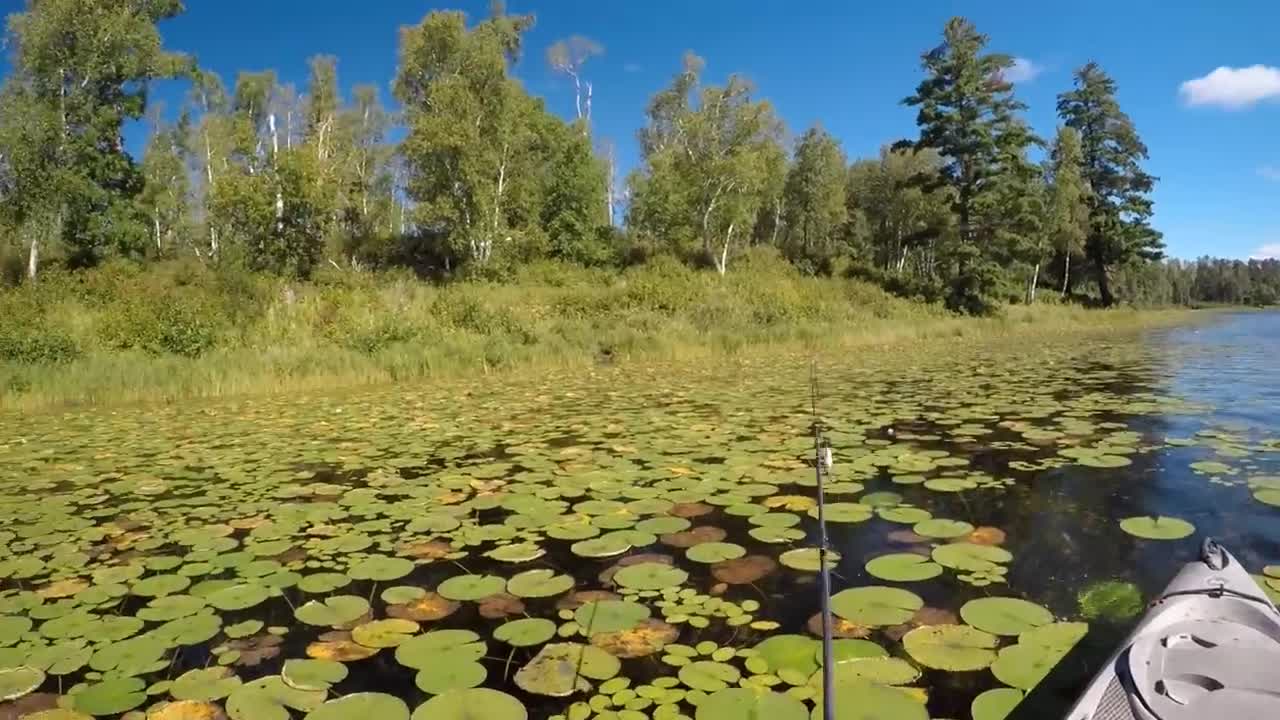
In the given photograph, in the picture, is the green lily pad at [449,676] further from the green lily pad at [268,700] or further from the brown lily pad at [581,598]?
the brown lily pad at [581,598]

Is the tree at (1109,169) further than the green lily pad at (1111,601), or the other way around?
the tree at (1109,169)

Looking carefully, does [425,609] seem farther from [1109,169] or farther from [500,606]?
[1109,169]

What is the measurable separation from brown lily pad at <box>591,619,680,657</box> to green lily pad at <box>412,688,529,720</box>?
1.42ft

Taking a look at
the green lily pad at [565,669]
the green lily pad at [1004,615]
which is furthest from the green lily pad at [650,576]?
the green lily pad at [1004,615]

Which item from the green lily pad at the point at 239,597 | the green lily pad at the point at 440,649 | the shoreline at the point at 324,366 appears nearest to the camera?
the green lily pad at the point at 440,649

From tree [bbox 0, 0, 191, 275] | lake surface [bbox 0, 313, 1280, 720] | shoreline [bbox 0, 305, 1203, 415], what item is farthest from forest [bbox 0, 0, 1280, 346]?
lake surface [bbox 0, 313, 1280, 720]

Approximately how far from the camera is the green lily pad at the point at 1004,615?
2529mm

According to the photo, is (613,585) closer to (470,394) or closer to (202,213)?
(470,394)

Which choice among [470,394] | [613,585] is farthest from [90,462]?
[613,585]

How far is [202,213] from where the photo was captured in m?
34.8

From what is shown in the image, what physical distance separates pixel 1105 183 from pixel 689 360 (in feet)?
107

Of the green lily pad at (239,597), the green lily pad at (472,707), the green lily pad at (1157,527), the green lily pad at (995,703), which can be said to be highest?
the green lily pad at (1157,527)

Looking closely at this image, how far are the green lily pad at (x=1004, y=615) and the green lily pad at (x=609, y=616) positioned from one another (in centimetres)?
118

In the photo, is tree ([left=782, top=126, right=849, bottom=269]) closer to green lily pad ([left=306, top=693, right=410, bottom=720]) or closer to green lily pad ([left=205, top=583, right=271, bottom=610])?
green lily pad ([left=205, top=583, right=271, bottom=610])
